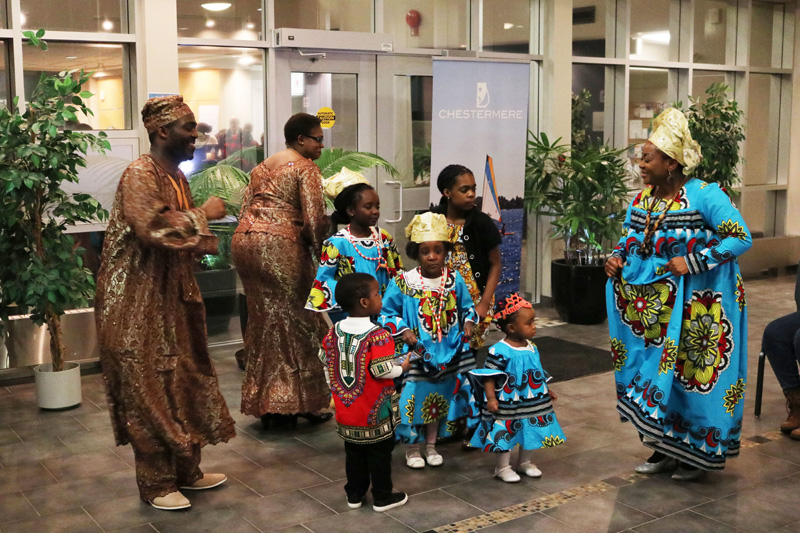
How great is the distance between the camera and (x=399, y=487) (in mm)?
4211

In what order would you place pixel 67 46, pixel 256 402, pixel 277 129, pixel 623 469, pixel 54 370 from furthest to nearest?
pixel 277 129, pixel 67 46, pixel 54 370, pixel 256 402, pixel 623 469

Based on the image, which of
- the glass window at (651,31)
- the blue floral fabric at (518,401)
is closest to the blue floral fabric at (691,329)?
the blue floral fabric at (518,401)

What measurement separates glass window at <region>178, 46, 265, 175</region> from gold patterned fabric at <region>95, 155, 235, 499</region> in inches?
131


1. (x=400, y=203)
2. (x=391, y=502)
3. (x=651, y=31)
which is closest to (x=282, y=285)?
(x=391, y=502)

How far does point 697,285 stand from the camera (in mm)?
4102

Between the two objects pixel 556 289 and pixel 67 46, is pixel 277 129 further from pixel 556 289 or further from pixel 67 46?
pixel 556 289

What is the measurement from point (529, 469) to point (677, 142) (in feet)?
5.34

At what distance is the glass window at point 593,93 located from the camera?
928cm

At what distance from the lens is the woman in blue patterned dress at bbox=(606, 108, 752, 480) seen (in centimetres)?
406

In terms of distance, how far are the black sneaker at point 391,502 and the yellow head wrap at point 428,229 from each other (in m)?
1.13

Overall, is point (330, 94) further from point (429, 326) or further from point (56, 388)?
point (429, 326)

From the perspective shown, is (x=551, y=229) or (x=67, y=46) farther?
(x=551, y=229)

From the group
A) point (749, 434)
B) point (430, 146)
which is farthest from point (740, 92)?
point (749, 434)

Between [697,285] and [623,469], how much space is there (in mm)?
995
